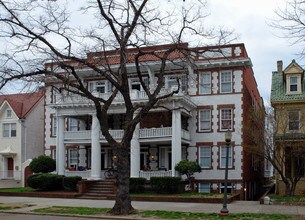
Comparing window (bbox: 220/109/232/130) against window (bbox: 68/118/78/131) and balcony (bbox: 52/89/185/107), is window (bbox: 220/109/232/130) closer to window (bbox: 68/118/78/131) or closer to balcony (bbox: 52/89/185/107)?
balcony (bbox: 52/89/185/107)

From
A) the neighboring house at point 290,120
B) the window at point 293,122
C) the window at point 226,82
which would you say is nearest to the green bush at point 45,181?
the window at point 226,82

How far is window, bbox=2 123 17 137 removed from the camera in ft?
159

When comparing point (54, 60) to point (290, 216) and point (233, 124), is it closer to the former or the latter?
point (290, 216)

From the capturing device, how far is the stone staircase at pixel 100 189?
31.7 meters

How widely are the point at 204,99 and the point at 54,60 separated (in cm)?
1812

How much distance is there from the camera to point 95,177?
116ft

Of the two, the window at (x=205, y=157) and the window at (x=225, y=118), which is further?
the window at (x=205, y=157)

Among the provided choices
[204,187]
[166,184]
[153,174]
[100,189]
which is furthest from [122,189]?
[204,187]

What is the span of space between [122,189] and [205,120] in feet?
57.7

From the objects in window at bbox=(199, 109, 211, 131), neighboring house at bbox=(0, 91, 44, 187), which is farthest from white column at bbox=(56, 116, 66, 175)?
window at bbox=(199, 109, 211, 131)

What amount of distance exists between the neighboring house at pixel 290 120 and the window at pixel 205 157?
17.8ft

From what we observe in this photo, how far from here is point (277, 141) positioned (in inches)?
1212

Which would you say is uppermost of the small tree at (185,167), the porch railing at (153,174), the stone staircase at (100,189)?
the small tree at (185,167)

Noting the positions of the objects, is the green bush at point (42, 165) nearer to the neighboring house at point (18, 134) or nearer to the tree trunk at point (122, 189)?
the neighboring house at point (18, 134)
